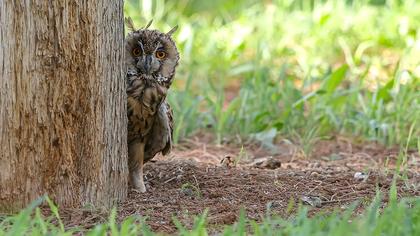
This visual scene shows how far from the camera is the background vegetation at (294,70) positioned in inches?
269

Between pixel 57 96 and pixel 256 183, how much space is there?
145 cm

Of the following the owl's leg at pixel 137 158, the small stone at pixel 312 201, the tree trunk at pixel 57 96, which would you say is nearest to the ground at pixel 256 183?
the small stone at pixel 312 201

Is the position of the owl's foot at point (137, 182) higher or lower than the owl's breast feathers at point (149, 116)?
lower

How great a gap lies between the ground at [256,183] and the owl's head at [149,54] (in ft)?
2.11

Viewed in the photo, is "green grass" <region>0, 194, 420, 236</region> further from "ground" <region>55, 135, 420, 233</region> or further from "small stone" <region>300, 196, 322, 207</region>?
"small stone" <region>300, 196, 322, 207</region>

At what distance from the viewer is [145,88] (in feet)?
16.0

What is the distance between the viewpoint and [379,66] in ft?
28.4

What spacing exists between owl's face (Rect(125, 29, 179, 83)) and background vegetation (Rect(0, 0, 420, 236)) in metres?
1.10

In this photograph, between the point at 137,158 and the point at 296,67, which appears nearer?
the point at 137,158

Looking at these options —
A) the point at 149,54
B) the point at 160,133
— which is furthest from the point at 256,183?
the point at 149,54

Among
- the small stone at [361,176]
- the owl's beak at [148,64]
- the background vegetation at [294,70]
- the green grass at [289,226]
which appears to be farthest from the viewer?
the background vegetation at [294,70]

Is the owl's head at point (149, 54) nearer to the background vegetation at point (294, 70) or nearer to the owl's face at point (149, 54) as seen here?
the owl's face at point (149, 54)

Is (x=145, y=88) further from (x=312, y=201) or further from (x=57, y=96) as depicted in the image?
(x=312, y=201)

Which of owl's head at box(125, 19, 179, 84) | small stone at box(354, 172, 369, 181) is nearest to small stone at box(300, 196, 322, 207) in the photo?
small stone at box(354, 172, 369, 181)
